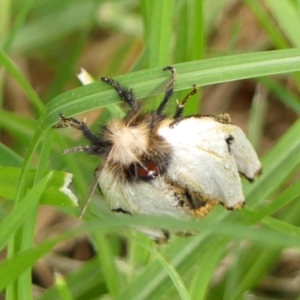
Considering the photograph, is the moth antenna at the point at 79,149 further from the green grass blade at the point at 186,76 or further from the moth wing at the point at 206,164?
the moth wing at the point at 206,164

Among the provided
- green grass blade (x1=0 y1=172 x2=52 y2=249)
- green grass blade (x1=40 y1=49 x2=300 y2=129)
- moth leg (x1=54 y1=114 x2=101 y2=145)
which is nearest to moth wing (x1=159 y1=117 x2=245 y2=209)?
green grass blade (x1=40 y1=49 x2=300 y2=129)

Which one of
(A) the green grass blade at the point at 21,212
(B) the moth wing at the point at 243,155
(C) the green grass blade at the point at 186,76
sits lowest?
(A) the green grass blade at the point at 21,212

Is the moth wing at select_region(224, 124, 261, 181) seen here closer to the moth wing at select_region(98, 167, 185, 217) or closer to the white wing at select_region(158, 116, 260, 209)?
the white wing at select_region(158, 116, 260, 209)

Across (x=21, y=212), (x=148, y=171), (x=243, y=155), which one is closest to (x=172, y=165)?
(x=148, y=171)

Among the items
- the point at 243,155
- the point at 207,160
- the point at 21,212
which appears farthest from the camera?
the point at 243,155

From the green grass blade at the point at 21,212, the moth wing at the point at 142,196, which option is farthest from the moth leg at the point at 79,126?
the green grass blade at the point at 21,212

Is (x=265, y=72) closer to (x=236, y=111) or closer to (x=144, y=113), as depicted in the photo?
(x=144, y=113)

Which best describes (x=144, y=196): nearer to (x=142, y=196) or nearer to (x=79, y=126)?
(x=142, y=196)
